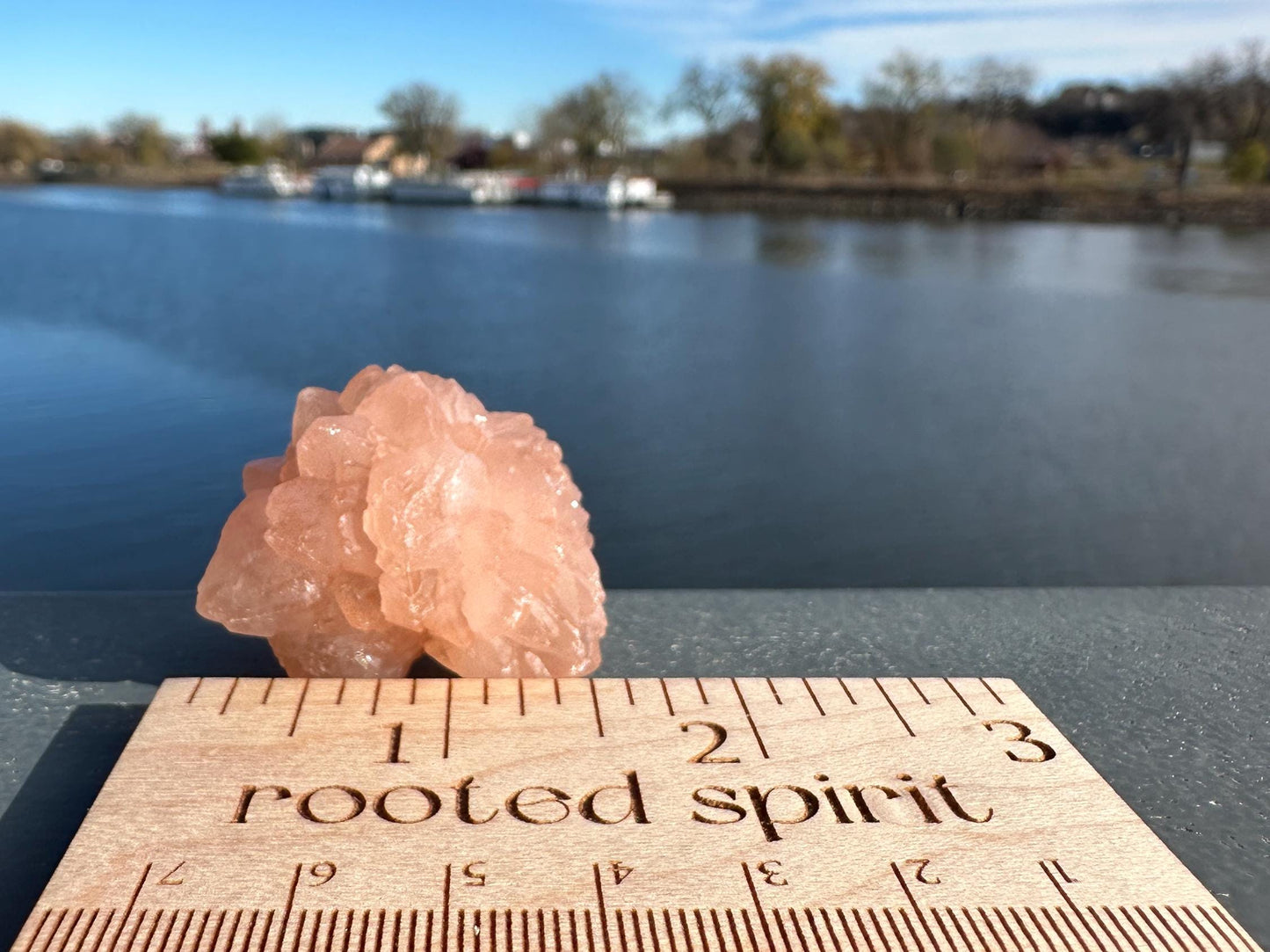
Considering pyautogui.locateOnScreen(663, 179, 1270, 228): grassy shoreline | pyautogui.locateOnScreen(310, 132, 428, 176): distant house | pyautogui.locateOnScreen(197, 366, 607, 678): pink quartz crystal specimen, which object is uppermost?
pyautogui.locateOnScreen(310, 132, 428, 176): distant house

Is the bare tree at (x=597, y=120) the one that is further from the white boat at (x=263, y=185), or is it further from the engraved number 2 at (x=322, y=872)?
the engraved number 2 at (x=322, y=872)

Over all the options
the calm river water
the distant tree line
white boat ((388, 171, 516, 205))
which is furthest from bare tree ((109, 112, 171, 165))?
the calm river water

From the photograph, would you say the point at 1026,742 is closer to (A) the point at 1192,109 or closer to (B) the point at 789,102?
(A) the point at 1192,109

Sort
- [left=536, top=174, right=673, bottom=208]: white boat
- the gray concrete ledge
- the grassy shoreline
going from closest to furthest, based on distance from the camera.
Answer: the gray concrete ledge, the grassy shoreline, [left=536, top=174, right=673, bottom=208]: white boat

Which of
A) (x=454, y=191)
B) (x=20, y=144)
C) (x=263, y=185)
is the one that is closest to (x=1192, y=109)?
(x=454, y=191)

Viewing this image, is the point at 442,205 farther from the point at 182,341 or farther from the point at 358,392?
the point at 358,392

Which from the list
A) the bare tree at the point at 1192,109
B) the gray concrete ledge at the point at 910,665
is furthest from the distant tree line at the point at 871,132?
the gray concrete ledge at the point at 910,665

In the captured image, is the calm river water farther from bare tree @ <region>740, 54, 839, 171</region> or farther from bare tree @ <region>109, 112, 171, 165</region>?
bare tree @ <region>109, 112, 171, 165</region>
